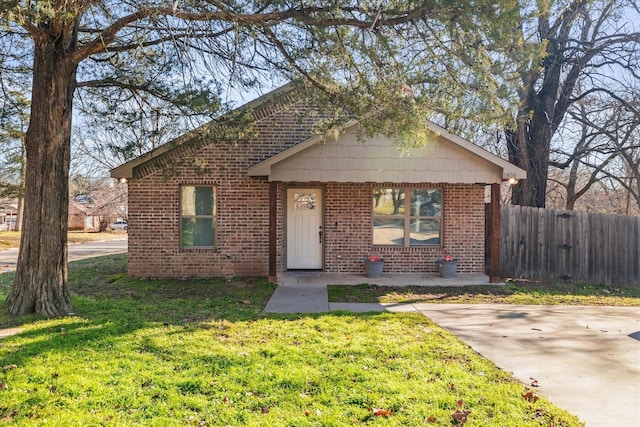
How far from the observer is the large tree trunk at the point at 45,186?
6.14 metres

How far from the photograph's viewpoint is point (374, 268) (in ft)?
33.6

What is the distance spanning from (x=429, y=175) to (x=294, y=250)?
3948mm

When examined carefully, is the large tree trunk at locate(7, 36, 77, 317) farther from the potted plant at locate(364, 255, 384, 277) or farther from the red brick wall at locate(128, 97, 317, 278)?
the potted plant at locate(364, 255, 384, 277)

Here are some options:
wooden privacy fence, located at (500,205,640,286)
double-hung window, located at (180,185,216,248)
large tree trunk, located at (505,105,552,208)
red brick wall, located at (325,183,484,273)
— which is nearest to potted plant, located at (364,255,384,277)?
red brick wall, located at (325,183,484,273)

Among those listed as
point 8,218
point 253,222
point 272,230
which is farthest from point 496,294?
point 8,218

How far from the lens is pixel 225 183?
34.2 feet

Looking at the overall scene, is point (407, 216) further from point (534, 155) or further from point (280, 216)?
point (534, 155)

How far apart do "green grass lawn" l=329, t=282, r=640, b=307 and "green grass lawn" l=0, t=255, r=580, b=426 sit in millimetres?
1844

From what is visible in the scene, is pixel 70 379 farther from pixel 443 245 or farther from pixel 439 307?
pixel 443 245

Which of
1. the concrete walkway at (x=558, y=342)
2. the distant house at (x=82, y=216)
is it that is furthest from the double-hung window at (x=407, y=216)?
the distant house at (x=82, y=216)

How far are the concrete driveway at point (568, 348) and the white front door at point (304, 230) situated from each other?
3824 millimetres

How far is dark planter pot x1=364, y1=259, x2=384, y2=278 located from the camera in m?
10.2

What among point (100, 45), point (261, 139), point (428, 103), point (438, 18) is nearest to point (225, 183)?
point (261, 139)

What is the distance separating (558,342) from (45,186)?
24.9 ft
